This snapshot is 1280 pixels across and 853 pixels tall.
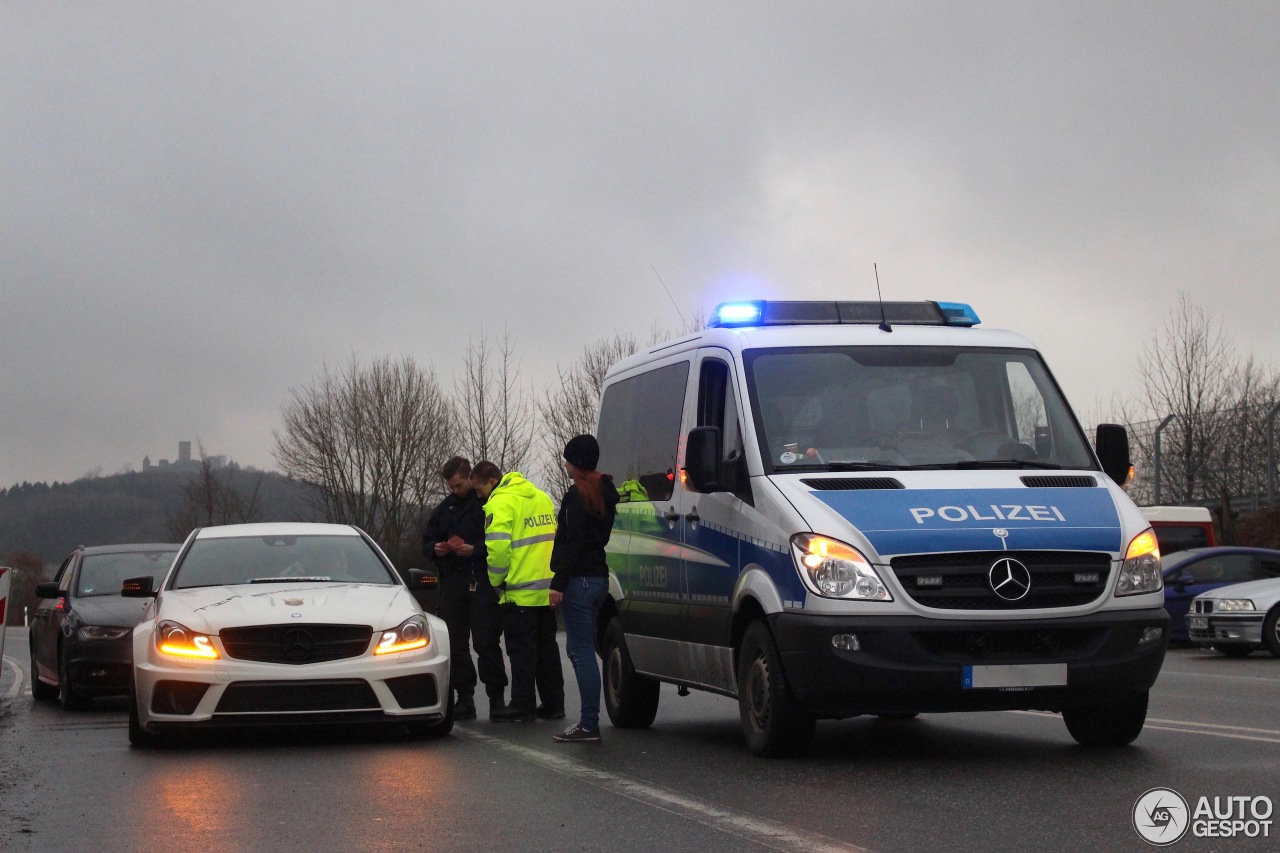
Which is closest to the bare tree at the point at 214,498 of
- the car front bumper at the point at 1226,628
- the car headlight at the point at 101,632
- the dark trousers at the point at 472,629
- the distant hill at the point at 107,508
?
the distant hill at the point at 107,508

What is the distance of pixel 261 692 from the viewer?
10148 mm

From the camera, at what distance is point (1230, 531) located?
37.3m

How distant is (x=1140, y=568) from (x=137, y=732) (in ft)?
20.5

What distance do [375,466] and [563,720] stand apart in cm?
5377

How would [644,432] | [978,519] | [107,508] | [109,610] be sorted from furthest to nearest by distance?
[107,508]
[109,610]
[644,432]
[978,519]

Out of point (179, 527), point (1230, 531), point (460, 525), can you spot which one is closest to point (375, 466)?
point (179, 527)

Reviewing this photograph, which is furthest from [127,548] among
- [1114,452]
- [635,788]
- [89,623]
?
[1114,452]

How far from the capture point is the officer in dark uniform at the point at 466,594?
42.1 feet

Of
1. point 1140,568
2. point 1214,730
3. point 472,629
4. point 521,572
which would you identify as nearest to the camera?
point 1140,568

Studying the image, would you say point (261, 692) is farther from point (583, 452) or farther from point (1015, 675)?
point (1015, 675)

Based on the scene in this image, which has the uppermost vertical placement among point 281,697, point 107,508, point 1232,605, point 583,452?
point 107,508

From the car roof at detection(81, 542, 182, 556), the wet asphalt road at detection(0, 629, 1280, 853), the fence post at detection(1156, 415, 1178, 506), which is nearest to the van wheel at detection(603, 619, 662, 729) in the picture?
the wet asphalt road at detection(0, 629, 1280, 853)

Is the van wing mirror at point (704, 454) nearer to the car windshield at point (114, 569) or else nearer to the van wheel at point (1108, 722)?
the van wheel at point (1108, 722)

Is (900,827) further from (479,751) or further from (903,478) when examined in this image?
(479,751)
